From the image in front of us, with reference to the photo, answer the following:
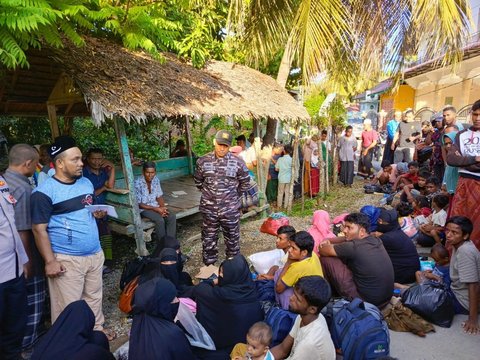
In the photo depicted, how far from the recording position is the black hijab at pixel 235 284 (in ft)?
9.30

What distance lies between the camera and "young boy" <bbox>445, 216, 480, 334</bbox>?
129 inches

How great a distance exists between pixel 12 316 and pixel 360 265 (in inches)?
126

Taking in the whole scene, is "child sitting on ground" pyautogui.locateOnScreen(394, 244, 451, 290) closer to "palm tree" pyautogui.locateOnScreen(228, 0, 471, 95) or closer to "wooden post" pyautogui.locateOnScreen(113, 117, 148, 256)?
"palm tree" pyautogui.locateOnScreen(228, 0, 471, 95)

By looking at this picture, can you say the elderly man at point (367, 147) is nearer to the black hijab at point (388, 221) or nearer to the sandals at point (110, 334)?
the black hijab at point (388, 221)

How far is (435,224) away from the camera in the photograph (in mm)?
5227

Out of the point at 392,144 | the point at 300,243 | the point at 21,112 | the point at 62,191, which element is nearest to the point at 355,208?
the point at 392,144

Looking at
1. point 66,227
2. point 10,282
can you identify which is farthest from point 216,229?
point 10,282

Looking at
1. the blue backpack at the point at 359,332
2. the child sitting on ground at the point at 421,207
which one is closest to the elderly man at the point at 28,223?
the blue backpack at the point at 359,332

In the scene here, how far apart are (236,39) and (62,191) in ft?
21.2

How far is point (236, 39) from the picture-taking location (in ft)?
26.7

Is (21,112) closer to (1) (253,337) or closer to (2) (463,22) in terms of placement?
(1) (253,337)

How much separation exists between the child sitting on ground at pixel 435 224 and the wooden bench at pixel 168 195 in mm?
3984

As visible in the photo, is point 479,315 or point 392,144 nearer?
point 479,315

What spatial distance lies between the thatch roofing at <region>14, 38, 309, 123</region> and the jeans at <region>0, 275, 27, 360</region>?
223cm
